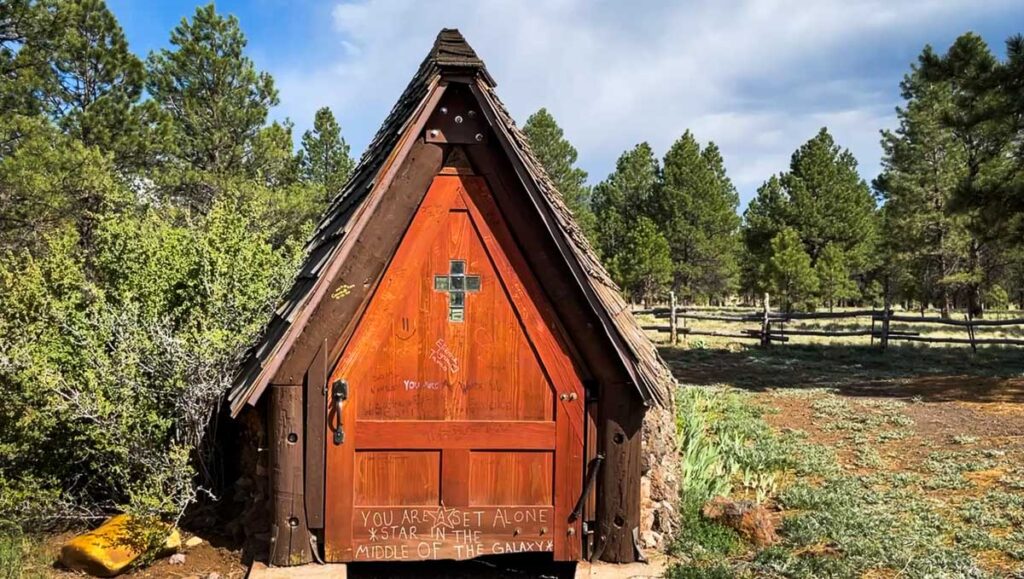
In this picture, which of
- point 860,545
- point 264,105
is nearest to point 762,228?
point 264,105

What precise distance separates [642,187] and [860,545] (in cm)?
4342

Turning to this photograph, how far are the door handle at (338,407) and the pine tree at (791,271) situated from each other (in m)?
34.9

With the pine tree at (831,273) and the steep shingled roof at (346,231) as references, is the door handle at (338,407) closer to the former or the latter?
the steep shingled roof at (346,231)

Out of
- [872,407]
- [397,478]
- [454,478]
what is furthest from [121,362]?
[872,407]

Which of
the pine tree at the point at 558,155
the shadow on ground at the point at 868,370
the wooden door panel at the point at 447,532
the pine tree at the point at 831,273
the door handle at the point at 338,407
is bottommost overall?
the shadow on ground at the point at 868,370

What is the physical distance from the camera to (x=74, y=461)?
611 centimetres

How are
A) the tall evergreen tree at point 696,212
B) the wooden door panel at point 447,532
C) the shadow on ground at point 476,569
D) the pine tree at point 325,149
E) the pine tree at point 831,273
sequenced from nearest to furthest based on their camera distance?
the wooden door panel at point 447,532
the shadow on ground at point 476,569
the pine tree at point 325,149
the pine tree at point 831,273
the tall evergreen tree at point 696,212

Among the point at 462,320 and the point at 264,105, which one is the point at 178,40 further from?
the point at 462,320

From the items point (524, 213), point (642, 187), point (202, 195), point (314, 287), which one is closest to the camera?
point (314, 287)

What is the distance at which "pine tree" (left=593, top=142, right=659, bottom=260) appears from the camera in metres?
44.8

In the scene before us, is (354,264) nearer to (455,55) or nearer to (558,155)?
(455,55)

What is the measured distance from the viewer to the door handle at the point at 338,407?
490 centimetres

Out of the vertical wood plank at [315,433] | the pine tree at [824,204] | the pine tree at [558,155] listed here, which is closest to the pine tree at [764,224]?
the pine tree at [824,204]

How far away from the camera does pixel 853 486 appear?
801 centimetres
